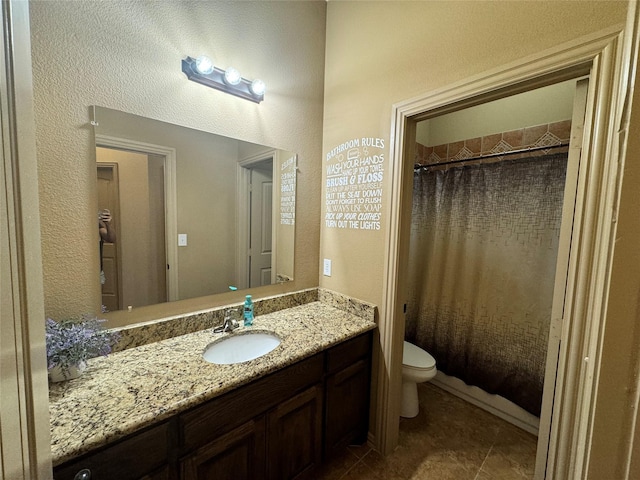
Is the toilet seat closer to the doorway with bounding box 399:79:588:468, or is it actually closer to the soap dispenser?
the doorway with bounding box 399:79:588:468

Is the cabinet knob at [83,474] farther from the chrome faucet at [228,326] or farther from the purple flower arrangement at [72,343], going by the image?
the chrome faucet at [228,326]

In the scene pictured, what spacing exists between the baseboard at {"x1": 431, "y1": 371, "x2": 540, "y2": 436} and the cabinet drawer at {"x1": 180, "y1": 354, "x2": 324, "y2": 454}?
5.06ft

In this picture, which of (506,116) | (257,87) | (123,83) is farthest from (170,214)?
(506,116)

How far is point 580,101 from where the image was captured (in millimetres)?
1049

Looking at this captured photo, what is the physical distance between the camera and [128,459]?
30.7 inches

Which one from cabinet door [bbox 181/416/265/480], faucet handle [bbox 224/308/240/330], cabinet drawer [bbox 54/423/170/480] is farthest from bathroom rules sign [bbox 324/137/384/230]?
cabinet drawer [bbox 54/423/170/480]

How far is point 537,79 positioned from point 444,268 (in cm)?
149

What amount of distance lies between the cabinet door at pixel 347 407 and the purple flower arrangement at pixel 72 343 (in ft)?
3.29

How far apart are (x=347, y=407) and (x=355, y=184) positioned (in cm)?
130

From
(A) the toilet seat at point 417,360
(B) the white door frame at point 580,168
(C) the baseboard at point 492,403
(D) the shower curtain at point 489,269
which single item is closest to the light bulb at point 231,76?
(B) the white door frame at point 580,168

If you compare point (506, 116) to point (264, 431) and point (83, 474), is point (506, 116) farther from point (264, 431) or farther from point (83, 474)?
point (83, 474)

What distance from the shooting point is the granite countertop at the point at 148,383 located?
73 cm

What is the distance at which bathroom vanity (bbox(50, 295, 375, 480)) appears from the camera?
759 millimetres

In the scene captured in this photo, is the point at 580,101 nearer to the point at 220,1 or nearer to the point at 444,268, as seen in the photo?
the point at 444,268
